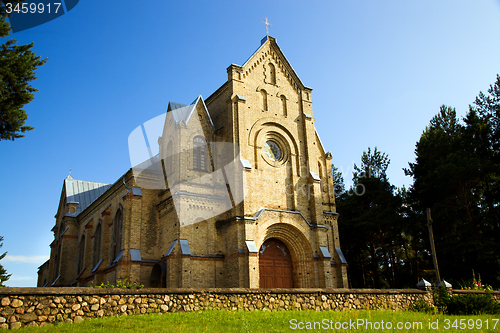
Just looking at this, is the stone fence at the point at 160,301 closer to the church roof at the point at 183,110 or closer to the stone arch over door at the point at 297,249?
the stone arch over door at the point at 297,249

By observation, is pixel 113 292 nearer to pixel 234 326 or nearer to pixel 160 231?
pixel 234 326

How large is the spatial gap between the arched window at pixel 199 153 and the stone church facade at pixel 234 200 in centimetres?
7

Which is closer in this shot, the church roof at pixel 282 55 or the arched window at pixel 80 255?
the church roof at pixel 282 55

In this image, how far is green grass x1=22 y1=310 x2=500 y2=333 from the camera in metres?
9.81

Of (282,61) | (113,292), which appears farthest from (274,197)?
(113,292)

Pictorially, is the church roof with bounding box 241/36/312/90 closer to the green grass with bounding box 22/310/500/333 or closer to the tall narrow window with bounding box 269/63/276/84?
the tall narrow window with bounding box 269/63/276/84

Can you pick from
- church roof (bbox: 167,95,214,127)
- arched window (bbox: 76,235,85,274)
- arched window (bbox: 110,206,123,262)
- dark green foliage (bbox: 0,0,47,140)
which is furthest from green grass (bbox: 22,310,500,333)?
arched window (bbox: 76,235,85,274)

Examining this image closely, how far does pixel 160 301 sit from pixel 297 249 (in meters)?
12.6

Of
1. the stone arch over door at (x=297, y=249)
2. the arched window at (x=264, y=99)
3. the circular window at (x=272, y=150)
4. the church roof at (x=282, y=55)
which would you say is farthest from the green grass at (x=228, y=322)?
the church roof at (x=282, y=55)

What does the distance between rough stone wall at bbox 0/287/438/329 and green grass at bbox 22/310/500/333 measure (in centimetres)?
38

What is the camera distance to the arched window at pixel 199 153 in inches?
921

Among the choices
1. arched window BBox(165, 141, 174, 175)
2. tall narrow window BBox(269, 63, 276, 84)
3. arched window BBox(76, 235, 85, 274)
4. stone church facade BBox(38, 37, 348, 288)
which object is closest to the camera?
stone church facade BBox(38, 37, 348, 288)

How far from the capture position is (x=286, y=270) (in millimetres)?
22750

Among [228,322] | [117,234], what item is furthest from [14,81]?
[117,234]
